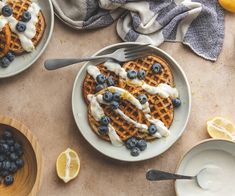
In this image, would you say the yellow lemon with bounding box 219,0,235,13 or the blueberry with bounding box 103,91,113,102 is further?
the yellow lemon with bounding box 219,0,235,13

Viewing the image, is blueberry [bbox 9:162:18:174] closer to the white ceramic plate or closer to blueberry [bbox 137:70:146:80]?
the white ceramic plate

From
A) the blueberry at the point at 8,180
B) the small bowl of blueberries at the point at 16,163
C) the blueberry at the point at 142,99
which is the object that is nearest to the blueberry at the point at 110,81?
the blueberry at the point at 142,99

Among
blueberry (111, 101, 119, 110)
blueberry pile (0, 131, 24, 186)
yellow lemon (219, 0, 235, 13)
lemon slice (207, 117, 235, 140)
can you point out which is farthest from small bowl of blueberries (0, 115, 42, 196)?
yellow lemon (219, 0, 235, 13)

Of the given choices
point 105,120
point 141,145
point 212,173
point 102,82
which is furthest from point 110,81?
point 212,173

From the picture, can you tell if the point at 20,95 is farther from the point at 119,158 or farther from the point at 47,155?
the point at 119,158

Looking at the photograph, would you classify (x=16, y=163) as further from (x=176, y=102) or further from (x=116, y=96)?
(x=176, y=102)

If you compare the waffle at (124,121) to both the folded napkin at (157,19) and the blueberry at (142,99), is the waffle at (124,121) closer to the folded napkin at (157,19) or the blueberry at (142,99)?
the blueberry at (142,99)

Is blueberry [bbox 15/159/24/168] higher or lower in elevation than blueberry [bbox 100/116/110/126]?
lower

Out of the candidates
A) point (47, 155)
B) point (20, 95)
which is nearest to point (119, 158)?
point (47, 155)
